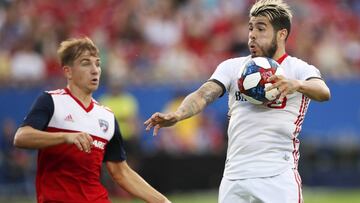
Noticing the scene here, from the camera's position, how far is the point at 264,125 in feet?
24.9

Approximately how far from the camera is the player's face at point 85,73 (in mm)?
8070

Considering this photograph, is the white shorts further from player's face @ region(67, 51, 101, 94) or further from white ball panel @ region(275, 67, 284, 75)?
player's face @ region(67, 51, 101, 94)

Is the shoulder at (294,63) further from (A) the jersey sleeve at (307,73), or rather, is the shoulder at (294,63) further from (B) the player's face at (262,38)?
(B) the player's face at (262,38)

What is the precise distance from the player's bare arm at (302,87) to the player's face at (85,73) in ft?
5.29

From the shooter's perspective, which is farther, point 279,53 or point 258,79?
point 279,53

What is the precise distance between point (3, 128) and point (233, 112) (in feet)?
35.2

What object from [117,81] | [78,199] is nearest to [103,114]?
[78,199]

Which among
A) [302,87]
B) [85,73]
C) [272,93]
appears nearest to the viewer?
[302,87]

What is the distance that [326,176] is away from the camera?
18.5m

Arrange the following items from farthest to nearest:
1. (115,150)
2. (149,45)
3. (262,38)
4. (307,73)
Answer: (149,45)
(115,150)
(262,38)
(307,73)

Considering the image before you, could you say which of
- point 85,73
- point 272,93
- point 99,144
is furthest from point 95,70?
point 272,93

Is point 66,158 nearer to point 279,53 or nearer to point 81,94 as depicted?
point 81,94

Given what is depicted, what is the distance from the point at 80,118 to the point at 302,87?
192cm

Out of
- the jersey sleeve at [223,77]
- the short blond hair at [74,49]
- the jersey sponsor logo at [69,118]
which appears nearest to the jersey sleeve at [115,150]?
the jersey sponsor logo at [69,118]
